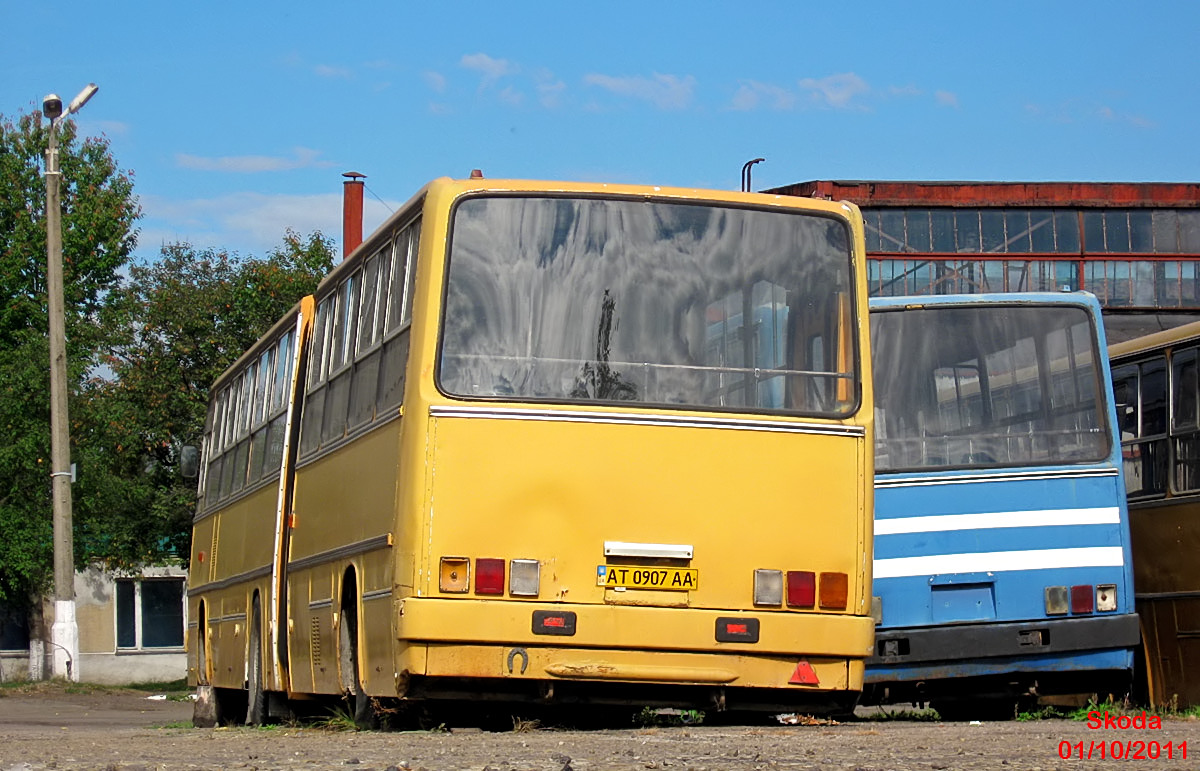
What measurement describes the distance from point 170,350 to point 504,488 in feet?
92.4

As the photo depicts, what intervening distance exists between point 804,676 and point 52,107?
20.8 meters

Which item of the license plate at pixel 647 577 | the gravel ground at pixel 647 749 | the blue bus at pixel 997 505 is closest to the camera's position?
the gravel ground at pixel 647 749

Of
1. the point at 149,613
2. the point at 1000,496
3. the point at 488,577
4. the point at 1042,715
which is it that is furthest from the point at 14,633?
the point at 488,577

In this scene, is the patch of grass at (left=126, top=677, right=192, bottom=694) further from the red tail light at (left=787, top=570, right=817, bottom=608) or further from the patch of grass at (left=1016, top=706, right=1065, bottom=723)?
the red tail light at (left=787, top=570, right=817, bottom=608)

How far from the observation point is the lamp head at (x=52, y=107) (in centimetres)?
2703

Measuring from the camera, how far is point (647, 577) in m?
9.71

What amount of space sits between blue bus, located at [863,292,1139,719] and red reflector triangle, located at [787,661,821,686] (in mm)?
3119

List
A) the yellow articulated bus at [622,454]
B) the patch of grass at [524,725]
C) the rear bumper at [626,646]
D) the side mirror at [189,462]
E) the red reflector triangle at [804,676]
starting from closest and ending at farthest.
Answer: the rear bumper at [626,646]
the yellow articulated bus at [622,454]
the red reflector triangle at [804,676]
the patch of grass at [524,725]
the side mirror at [189,462]

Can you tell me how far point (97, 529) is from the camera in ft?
116

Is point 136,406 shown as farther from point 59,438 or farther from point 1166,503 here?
point 1166,503

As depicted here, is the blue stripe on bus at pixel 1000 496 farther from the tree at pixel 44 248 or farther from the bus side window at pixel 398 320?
the tree at pixel 44 248

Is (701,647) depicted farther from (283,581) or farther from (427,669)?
(283,581)

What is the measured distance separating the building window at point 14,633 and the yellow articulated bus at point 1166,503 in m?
33.7

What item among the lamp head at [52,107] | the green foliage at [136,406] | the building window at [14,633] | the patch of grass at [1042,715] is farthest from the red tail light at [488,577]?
the building window at [14,633]
